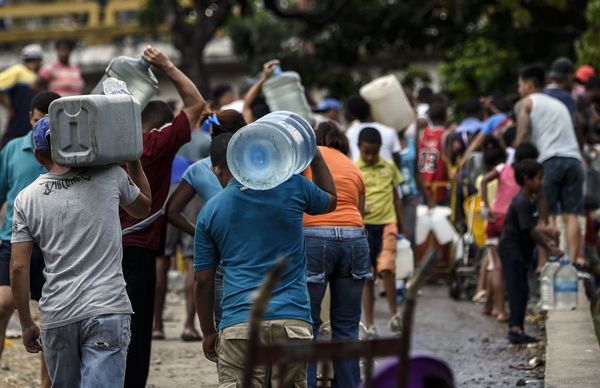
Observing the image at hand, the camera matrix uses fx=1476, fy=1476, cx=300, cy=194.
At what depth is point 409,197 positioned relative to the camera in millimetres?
13594

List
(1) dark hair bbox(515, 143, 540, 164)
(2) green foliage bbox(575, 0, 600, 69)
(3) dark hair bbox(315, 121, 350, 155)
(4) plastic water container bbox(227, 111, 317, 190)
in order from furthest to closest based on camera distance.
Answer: (2) green foliage bbox(575, 0, 600, 69), (1) dark hair bbox(515, 143, 540, 164), (3) dark hair bbox(315, 121, 350, 155), (4) plastic water container bbox(227, 111, 317, 190)

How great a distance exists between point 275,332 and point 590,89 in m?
9.34

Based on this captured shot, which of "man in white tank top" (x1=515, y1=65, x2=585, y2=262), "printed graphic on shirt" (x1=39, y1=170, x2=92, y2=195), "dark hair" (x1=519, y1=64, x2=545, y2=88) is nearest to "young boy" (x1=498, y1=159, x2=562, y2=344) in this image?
"man in white tank top" (x1=515, y1=65, x2=585, y2=262)

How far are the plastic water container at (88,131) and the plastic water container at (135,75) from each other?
78.7 inches

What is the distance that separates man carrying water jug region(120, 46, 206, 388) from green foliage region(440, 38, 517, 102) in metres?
18.4

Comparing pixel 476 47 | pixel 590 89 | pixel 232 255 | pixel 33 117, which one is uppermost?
pixel 476 47

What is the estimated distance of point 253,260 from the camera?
22.2 ft

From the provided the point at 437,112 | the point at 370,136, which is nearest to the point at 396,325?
the point at 370,136

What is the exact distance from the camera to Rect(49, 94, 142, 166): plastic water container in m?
6.50

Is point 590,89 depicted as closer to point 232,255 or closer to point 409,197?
point 409,197

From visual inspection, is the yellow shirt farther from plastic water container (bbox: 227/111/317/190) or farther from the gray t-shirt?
the gray t-shirt

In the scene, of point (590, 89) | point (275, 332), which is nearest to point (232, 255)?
point (275, 332)

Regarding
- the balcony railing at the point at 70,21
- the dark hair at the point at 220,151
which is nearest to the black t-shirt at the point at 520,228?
the dark hair at the point at 220,151

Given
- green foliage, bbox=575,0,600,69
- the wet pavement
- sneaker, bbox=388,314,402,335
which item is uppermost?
green foliage, bbox=575,0,600,69
